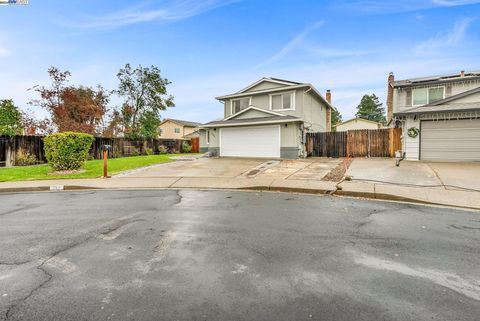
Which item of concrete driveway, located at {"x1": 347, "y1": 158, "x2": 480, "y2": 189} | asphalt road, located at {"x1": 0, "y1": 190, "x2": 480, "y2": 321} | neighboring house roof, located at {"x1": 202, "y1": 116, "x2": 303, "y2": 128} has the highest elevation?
neighboring house roof, located at {"x1": 202, "y1": 116, "x2": 303, "y2": 128}

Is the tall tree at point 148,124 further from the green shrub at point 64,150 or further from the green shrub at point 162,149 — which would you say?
the green shrub at point 64,150

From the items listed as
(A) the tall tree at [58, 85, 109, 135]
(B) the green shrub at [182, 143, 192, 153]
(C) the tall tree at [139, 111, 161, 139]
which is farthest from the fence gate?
(A) the tall tree at [58, 85, 109, 135]

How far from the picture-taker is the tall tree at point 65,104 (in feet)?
86.7

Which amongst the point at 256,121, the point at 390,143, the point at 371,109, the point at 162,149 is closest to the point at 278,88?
the point at 256,121

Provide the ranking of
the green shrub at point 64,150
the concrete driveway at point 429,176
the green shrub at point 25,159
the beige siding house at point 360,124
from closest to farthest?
the concrete driveway at point 429,176 → the green shrub at point 64,150 → the green shrub at point 25,159 → the beige siding house at point 360,124

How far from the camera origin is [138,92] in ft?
112

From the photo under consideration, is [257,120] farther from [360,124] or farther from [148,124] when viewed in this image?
[360,124]

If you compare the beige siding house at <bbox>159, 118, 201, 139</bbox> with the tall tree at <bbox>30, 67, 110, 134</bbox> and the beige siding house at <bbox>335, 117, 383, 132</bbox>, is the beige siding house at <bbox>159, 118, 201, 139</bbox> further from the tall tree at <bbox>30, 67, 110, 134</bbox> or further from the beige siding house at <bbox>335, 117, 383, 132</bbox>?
the beige siding house at <bbox>335, 117, 383, 132</bbox>

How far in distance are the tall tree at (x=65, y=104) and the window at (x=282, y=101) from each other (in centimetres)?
2015

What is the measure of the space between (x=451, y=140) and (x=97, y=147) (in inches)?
946

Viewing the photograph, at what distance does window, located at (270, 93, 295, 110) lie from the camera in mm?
20422

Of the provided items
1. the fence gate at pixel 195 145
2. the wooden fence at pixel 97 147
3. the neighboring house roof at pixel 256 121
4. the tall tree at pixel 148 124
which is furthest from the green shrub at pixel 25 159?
the fence gate at pixel 195 145

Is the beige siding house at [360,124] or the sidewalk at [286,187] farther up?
the beige siding house at [360,124]

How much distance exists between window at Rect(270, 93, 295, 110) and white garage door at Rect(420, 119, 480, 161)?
Result: 889cm
